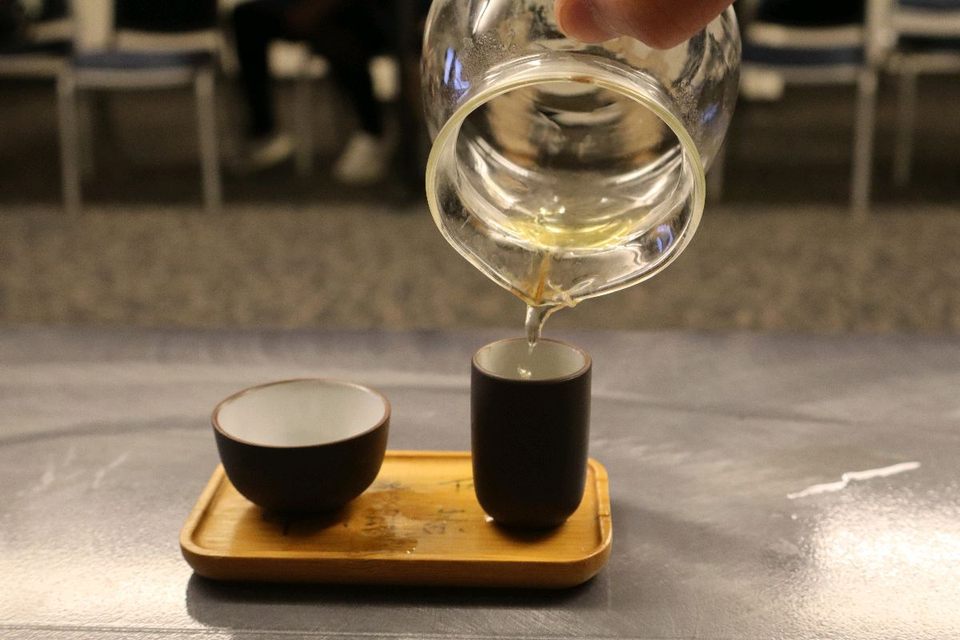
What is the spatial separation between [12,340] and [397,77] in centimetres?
176

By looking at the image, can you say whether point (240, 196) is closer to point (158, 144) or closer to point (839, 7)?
point (158, 144)

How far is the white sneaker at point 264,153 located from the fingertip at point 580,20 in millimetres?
2755

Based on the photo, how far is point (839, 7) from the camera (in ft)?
8.33

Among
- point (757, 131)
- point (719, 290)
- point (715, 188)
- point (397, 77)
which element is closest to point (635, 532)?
point (719, 290)

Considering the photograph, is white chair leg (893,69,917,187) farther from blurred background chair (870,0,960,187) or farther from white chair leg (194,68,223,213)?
white chair leg (194,68,223,213)

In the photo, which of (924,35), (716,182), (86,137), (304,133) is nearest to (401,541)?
(716,182)

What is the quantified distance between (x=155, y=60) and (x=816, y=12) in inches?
59.6

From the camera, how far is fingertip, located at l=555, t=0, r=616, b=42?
1.60 ft

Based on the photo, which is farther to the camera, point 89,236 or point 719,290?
point 89,236

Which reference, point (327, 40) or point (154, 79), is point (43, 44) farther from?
point (327, 40)

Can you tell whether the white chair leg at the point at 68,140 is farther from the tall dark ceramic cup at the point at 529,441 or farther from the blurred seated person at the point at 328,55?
the tall dark ceramic cup at the point at 529,441

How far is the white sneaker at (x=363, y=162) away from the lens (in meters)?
3.06

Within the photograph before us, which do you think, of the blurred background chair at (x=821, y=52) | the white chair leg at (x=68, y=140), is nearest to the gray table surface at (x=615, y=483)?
the blurred background chair at (x=821, y=52)

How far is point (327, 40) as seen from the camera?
291cm
